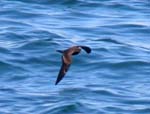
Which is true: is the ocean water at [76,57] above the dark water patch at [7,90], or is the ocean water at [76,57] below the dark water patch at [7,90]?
below

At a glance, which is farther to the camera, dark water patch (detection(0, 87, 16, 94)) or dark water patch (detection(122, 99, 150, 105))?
dark water patch (detection(0, 87, 16, 94))

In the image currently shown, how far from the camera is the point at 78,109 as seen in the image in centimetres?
1434

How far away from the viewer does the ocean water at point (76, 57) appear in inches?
577

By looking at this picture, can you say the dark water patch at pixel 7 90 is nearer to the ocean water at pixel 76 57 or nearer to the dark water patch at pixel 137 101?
the ocean water at pixel 76 57

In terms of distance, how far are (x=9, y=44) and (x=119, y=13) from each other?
127 inches

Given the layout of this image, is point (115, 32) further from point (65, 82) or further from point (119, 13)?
point (65, 82)

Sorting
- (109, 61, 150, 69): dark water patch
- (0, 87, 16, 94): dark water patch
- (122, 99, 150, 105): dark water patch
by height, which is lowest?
(109, 61, 150, 69): dark water patch

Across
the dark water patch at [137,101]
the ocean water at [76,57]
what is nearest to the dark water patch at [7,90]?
the ocean water at [76,57]

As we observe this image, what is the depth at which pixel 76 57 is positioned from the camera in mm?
17453

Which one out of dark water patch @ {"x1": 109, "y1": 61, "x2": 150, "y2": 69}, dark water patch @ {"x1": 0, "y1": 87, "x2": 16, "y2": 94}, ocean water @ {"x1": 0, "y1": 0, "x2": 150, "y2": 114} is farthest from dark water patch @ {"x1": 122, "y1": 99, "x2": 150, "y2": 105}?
dark water patch @ {"x1": 109, "y1": 61, "x2": 150, "y2": 69}

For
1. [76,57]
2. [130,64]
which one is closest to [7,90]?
[76,57]

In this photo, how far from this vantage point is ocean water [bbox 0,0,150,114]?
14.7 m

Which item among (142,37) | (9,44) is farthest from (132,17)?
(9,44)

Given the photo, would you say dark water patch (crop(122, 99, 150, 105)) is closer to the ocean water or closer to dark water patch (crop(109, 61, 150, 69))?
the ocean water
